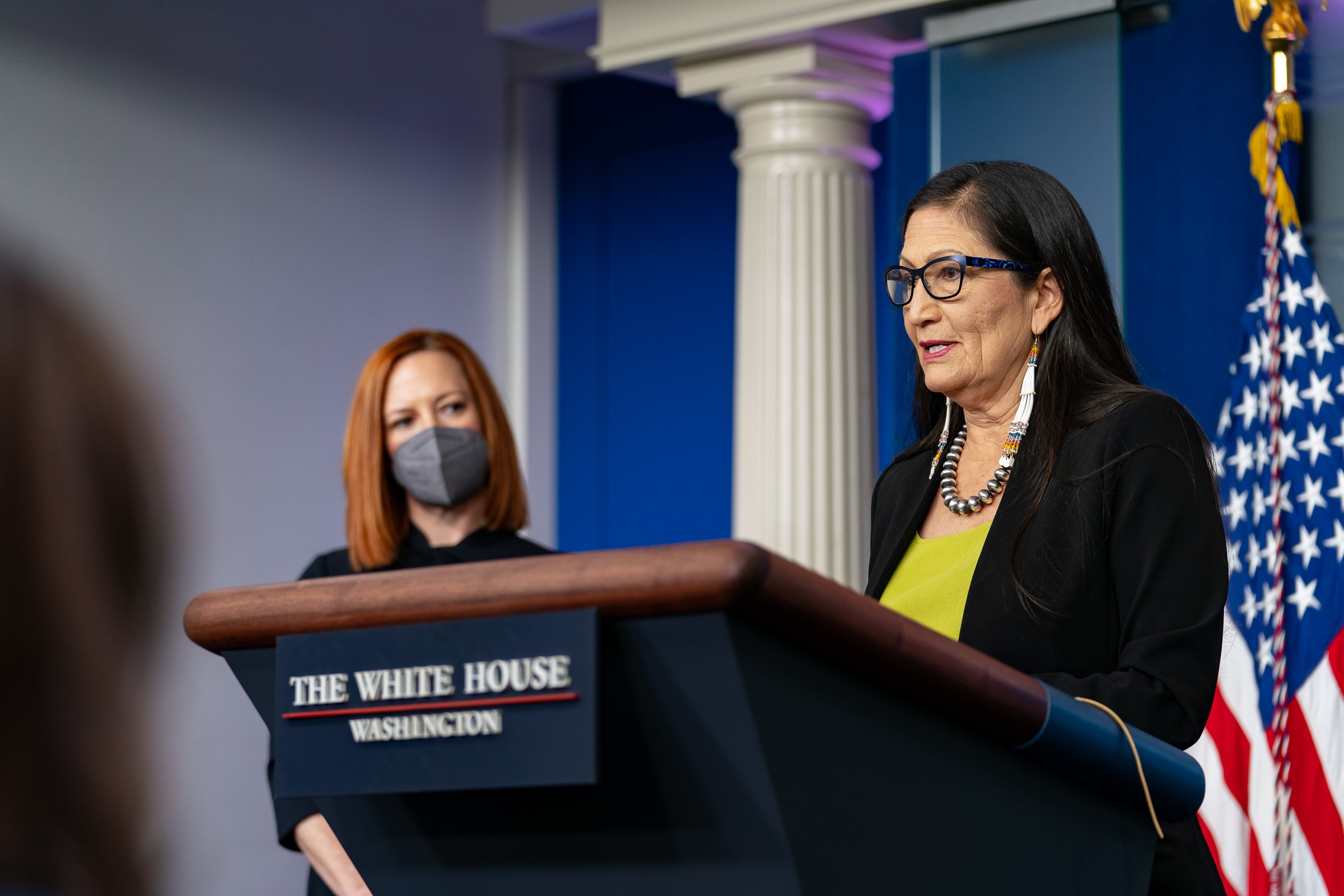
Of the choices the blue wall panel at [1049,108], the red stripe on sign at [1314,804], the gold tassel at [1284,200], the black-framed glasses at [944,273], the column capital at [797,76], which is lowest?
the red stripe on sign at [1314,804]

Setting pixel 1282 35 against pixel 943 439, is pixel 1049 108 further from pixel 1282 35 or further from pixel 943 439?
pixel 943 439

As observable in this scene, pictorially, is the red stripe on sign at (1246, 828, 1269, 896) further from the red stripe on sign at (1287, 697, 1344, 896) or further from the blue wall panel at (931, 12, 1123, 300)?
the blue wall panel at (931, 12, 1123, 300)

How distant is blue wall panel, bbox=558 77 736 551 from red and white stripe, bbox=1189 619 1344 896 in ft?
6.88

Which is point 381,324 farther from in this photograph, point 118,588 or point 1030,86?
point 1030,86

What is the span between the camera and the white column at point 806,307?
3.72 meters

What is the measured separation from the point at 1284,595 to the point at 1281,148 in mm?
849

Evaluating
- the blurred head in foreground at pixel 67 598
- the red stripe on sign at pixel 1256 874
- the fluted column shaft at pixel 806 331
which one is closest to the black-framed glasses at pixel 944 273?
the red stripe on sign at pixel 1256 874

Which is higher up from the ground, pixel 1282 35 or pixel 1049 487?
pixel 1282 35

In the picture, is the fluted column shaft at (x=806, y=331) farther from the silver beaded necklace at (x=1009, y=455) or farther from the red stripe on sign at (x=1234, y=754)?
the silver beaded necklace at (x=1009, y=455)

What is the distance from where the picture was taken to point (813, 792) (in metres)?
0.84

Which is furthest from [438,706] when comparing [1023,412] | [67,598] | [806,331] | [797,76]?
[67,598]

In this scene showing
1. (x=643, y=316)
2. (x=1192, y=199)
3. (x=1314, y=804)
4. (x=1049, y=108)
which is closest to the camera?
(x=1314, y=804)

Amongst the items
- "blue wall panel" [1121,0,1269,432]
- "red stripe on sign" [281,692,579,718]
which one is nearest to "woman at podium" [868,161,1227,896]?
"red stripe on sign" [281,692,579,718]

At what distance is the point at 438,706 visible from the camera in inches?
33.9
